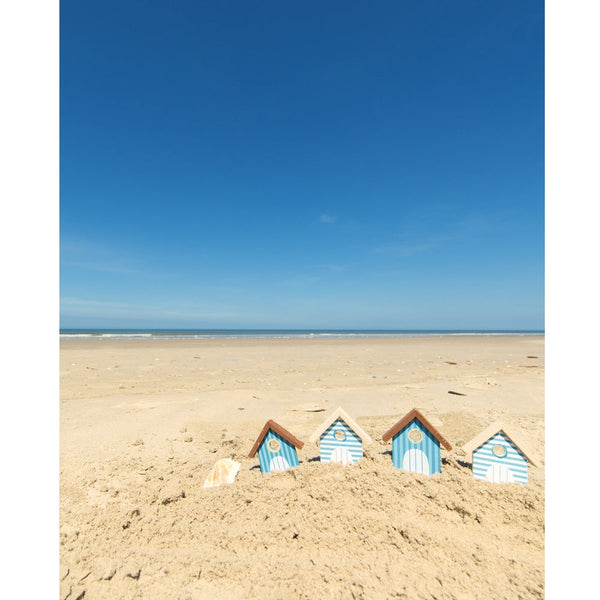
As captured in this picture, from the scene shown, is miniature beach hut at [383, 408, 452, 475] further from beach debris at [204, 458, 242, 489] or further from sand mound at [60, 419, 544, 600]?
beach debris at [204, 458, 242, 489]

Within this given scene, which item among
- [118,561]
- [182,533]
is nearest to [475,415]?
[182,533]

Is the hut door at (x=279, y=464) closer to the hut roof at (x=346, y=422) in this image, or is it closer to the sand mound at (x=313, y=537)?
the sand mound at (x=313, y=537)

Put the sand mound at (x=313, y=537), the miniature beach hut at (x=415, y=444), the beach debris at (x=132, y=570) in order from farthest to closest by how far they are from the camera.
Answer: the miniature beach hut at (x=415, y=444) → the beach debris at (x=132, y=570) → the sand mound at (x=313, y=537)

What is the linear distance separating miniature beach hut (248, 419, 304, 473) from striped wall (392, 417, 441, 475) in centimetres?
71

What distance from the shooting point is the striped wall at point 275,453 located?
97.0 inches

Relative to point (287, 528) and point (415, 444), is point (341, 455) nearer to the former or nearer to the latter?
point (415, 444)

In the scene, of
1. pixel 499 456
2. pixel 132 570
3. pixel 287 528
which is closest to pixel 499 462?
pixel 499 456

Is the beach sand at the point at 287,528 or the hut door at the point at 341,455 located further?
the hut door at the point at 341,455

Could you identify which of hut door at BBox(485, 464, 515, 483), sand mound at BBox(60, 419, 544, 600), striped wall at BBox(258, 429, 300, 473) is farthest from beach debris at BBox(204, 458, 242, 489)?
hut door at BBox(485, 464, 515, 483)

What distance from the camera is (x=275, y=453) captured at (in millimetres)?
2490

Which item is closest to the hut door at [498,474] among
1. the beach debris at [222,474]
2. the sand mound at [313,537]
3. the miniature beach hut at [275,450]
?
the sand mound at [313,537]

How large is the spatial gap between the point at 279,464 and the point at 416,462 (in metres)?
0.98

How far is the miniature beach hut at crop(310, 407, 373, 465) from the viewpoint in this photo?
2383 mm
